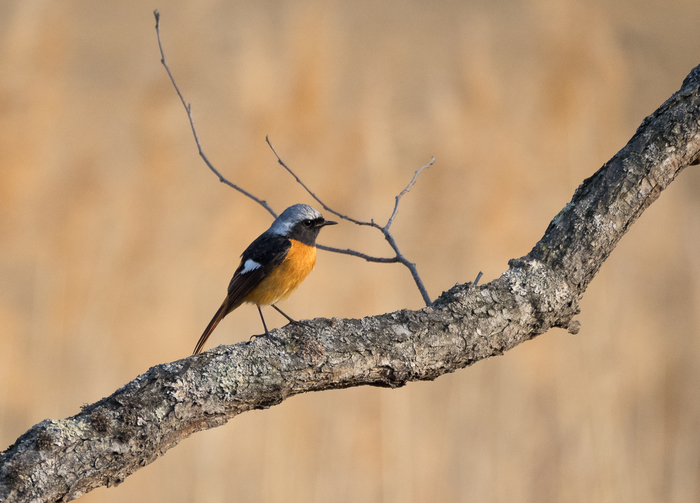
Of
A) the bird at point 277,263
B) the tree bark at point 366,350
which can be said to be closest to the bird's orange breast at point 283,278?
the bird at point 277,263

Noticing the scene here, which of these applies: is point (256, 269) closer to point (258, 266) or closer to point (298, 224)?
point (258, 266)

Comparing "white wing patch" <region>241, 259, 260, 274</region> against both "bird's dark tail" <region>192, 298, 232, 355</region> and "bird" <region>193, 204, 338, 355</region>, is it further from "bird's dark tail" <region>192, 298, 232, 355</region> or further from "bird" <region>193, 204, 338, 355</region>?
"bird's dark tail" <region>192, 298, 232, 355</region>

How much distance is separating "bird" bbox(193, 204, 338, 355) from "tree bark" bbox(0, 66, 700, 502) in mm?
720

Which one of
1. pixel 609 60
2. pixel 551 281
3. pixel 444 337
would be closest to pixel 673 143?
pixel 551 281

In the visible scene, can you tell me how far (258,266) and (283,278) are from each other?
4.0 inches

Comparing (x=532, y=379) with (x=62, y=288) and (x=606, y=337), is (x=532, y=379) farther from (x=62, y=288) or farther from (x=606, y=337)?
(x=62, y=288)

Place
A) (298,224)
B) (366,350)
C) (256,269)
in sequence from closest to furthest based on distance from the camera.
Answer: (366,350) → (256,269) → (298,224)

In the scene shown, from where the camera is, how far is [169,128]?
150 inches

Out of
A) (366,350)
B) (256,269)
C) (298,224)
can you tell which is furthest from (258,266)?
(366,350)

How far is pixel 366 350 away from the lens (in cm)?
125

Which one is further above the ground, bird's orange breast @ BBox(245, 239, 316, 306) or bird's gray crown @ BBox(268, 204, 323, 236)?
bird's gray crown @ BBox(268, 204, 323, 236)

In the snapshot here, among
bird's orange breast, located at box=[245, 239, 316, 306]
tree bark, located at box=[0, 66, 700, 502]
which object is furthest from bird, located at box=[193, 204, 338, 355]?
tree bark, located at box=[0, 66, 700, 502]

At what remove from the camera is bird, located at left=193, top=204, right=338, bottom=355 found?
1.99 m

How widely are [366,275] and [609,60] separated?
8.50 ft
